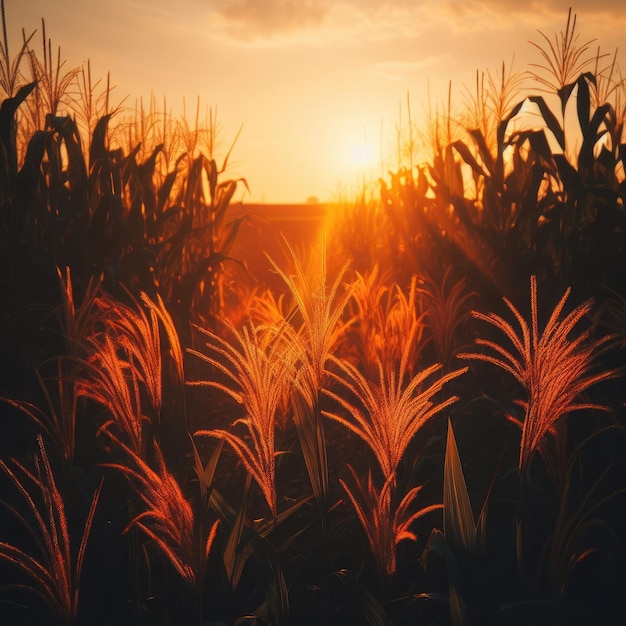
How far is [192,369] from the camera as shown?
3.80 m

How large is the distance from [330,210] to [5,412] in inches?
325

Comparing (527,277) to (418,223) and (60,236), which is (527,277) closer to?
(418,223)

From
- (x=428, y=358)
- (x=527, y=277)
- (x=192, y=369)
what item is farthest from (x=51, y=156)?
(x=527, y=277)

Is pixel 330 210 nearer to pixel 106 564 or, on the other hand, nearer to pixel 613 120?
pixel 613 120

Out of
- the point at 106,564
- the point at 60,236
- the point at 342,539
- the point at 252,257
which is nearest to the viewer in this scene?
the point at 106,564

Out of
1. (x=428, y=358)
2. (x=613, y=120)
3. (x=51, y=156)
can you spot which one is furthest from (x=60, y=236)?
(x=613, y=120)

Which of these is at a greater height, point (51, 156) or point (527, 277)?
point (51, 156)

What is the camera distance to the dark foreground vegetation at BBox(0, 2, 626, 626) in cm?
138

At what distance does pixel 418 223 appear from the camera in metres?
5.20

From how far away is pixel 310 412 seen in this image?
1444mm

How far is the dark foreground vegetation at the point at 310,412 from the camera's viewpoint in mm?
1378

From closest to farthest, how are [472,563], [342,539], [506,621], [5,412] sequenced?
[472,563] → [506,621] → [342,539] → [5,412]

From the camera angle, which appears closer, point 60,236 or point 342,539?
point 342,539


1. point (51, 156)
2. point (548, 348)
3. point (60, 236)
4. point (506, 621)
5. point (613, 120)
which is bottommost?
point (506, 621)
